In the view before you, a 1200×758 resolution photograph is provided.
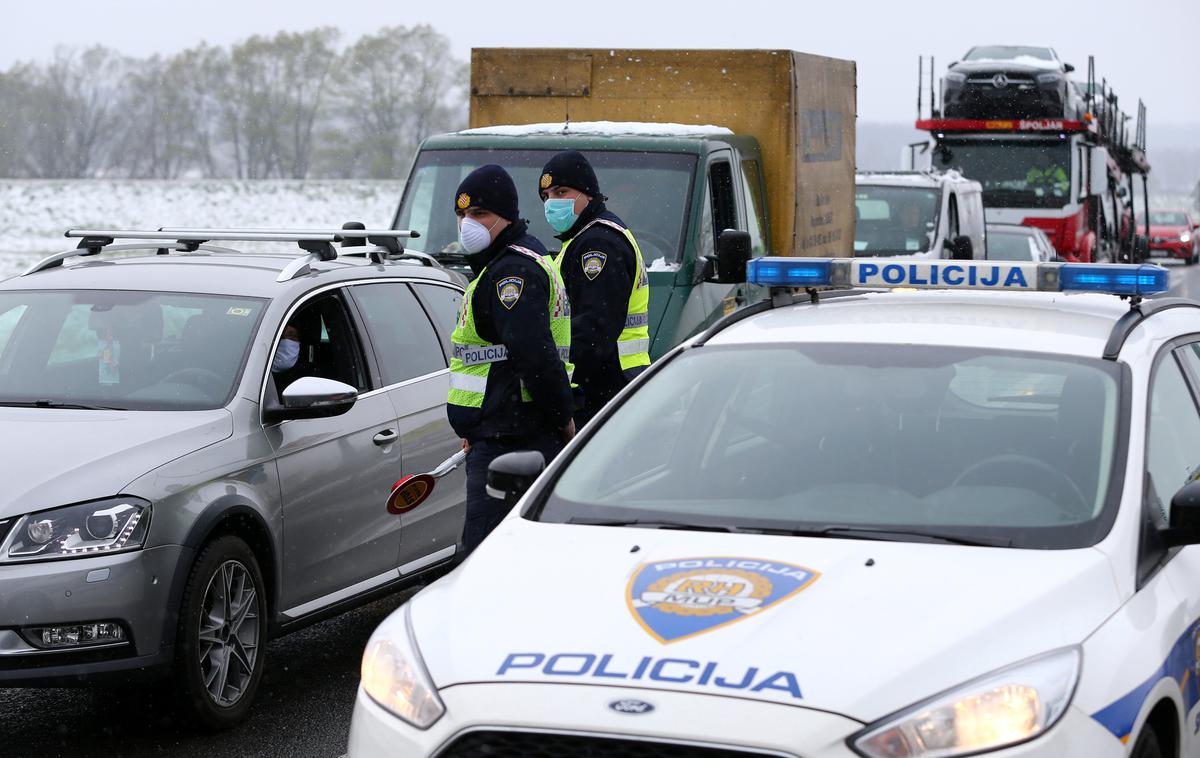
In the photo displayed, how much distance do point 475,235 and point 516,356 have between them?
47 centimetres

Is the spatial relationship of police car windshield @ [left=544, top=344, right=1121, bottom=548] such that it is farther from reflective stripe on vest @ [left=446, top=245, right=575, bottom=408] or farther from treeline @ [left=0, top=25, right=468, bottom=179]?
treeline @ [left=0, top=25, right=468, bottom=179]

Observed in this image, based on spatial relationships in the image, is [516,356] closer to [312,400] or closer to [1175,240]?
[312,400]

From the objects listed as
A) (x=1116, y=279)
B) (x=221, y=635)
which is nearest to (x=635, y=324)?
(x=221, y=635)

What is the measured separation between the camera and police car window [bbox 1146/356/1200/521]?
403 cm

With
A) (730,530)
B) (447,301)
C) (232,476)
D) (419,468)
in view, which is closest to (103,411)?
(232,476)

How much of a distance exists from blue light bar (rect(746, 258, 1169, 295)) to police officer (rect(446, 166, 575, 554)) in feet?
3.57

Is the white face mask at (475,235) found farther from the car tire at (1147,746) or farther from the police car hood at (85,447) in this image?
the car tire at (1147,746)

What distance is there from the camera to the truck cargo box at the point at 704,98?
11.0 meters

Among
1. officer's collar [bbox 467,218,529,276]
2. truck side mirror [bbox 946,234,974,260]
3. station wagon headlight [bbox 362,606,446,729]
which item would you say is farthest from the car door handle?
truck side mirror [bbox 946,234,974,260]

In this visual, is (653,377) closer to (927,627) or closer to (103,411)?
(927,627)

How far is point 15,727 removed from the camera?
5.66 m

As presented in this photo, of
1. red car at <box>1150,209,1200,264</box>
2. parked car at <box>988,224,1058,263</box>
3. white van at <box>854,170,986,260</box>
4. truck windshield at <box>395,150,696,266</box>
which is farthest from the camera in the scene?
red car at <box>1150,209,1200,264</box>

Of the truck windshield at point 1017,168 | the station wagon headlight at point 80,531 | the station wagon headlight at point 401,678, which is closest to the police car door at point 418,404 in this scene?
the station wagon headlight at point 80,531

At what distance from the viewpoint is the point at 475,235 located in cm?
597
